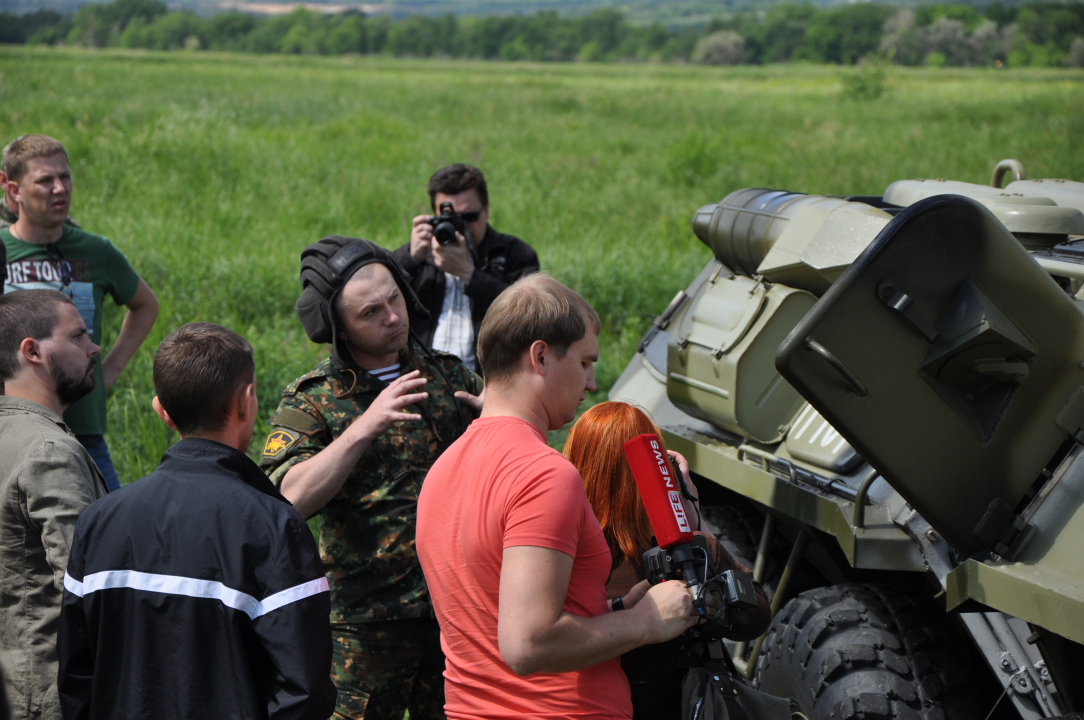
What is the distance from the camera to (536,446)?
2012mm

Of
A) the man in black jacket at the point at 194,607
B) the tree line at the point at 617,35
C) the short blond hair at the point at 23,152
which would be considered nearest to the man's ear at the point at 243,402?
the man in black jacket at the point at 194,607

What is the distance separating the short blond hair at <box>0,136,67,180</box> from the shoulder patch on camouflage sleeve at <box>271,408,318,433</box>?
1.94m

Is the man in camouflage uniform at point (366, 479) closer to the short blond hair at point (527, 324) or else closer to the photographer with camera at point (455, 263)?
the short blond hair at point (527, 324)

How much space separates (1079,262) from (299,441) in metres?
2.50

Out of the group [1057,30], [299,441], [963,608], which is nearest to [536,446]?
[299,441]

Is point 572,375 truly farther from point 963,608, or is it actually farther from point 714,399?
point 714,399

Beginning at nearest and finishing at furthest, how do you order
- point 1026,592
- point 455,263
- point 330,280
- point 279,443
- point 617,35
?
point 1026,592 → point 279,443 → point 330,280 → point 455,263 → point 617,35

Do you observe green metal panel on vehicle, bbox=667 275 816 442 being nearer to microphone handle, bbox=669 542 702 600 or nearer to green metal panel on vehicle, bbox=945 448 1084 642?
green metal panel on vehicle, bbox=945 448 1084 642

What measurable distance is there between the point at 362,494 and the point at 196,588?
2.68ft

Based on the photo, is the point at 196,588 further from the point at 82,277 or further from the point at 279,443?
the point at 82,277

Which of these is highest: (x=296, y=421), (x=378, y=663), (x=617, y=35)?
(x=296, y=421)

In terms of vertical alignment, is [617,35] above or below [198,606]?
below

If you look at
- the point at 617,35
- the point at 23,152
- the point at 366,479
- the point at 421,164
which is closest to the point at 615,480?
the point at 366,479

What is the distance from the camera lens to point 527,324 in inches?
81.6
